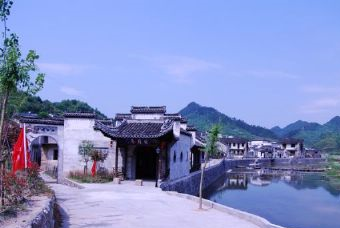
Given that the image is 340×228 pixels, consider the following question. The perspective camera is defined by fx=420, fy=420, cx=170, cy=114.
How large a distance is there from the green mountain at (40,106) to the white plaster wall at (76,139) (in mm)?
3653

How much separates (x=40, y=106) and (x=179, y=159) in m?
42.5

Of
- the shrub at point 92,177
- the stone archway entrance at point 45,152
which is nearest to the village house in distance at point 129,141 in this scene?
the shrub at point 92,177

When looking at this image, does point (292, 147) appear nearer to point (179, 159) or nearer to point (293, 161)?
point (293, 161)

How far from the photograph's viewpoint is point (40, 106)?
67812 millimetres

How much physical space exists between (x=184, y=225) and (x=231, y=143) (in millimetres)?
88252

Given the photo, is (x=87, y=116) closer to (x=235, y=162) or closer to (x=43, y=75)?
(x=43, y=75)

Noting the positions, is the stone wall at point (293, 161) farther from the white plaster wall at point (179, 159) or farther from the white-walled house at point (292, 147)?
the white plaster wall at point (179, 159)

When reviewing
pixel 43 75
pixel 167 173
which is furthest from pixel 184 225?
pixel 167 173

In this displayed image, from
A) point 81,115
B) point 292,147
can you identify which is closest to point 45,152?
point 81,115

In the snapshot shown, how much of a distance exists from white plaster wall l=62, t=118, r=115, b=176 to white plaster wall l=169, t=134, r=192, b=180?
4.60 m

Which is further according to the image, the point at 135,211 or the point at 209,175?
the point at 209,175

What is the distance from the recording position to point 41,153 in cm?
3981

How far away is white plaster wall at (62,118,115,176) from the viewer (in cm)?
2914

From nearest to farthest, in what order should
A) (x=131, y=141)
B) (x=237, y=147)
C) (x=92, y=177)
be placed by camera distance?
(x=131, y=141) < (x=92, y=177) < (x=237, y=147)
